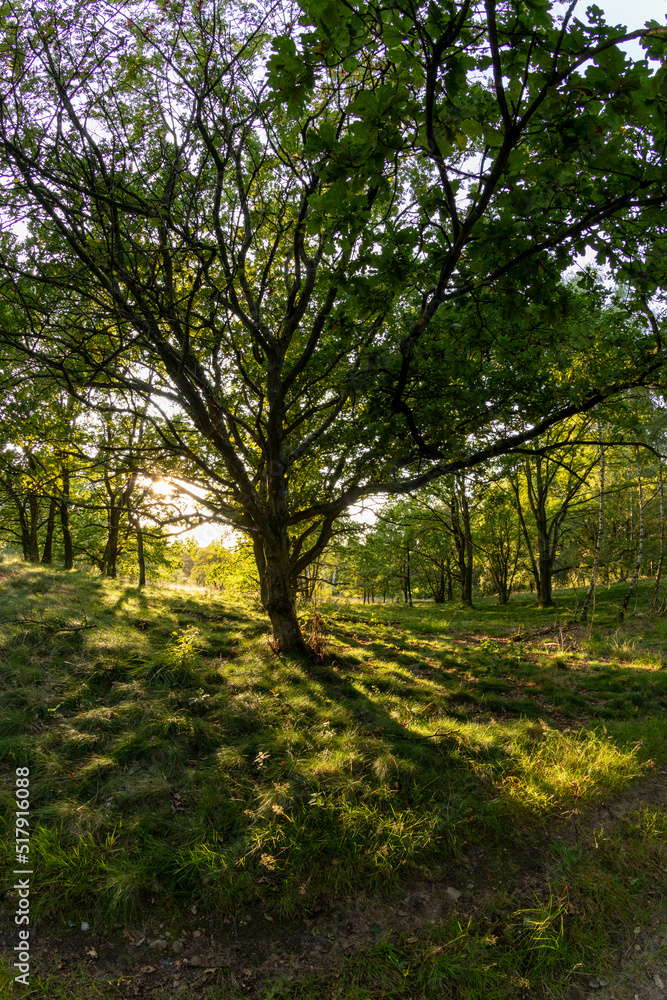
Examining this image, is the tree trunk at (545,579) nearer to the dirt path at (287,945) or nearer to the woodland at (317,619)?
the woodland at (317,619)

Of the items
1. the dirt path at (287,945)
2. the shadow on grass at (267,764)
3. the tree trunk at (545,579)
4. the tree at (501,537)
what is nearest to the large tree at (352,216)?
the shadow on grass at (267,764)

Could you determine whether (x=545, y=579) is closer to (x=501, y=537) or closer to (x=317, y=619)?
(x=501, y=537)

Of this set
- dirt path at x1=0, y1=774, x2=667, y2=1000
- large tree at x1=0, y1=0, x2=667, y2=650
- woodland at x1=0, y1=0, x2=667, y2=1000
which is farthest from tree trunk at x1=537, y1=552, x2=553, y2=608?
dirt path at x1=0, y1=774, x2=667, y2=1000

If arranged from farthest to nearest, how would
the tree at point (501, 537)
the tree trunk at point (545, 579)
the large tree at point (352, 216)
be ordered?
the tree at point (501, 537) → the tree trunk at point (545, 579) → the large tree at point (352, 216)

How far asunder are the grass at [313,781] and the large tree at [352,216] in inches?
84.9

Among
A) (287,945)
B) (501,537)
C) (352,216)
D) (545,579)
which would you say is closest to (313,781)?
(287,945)

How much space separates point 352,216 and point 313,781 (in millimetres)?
4612

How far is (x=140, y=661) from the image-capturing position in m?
6.03

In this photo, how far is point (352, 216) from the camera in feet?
8.90

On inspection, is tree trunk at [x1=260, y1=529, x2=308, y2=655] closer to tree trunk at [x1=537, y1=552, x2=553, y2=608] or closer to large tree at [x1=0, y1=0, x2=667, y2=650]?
large tree at [x1=0, y1=0, x2=667, y2=650]

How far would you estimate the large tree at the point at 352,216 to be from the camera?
2.43 metres

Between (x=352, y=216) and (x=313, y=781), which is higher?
(x=352, y=216)

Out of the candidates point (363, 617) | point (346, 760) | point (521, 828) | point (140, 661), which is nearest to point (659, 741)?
point (521, 828)

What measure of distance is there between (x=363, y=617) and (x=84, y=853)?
1092cm
